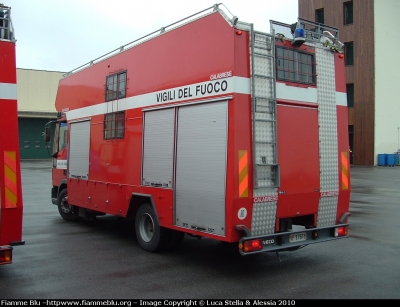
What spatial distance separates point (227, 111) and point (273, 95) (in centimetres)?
87

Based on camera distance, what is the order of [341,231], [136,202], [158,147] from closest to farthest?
[341,231] < [158,147] < [136,202]

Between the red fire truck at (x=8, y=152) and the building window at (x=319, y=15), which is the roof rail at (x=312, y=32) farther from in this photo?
the building window at (x=319, y=15)

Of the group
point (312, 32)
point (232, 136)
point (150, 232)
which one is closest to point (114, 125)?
point (150, 232)

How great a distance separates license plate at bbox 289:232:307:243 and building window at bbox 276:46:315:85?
2.41 metres

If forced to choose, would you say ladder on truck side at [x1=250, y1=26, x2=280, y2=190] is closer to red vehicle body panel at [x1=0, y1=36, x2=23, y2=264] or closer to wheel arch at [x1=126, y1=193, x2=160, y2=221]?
wheel arch at [x1=126, y1=193, x2=160, y2=221]

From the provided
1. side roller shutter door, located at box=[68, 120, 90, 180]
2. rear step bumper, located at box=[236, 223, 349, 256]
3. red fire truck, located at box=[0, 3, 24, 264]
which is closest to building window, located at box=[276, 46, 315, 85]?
rear step bumper, located at box=[236, 223, 349, 256]

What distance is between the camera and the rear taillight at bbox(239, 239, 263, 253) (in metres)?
6.41

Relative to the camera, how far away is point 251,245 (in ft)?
21.3

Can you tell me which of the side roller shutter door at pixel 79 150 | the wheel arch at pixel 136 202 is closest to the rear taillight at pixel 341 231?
the wheel arch at pixel 136 202

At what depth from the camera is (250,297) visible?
5.85m

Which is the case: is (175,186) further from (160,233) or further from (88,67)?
(88,67)

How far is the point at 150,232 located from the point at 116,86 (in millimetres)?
3131

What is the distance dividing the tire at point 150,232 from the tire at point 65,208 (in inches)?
144

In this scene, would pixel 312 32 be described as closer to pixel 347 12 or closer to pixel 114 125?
pixel 114 125
